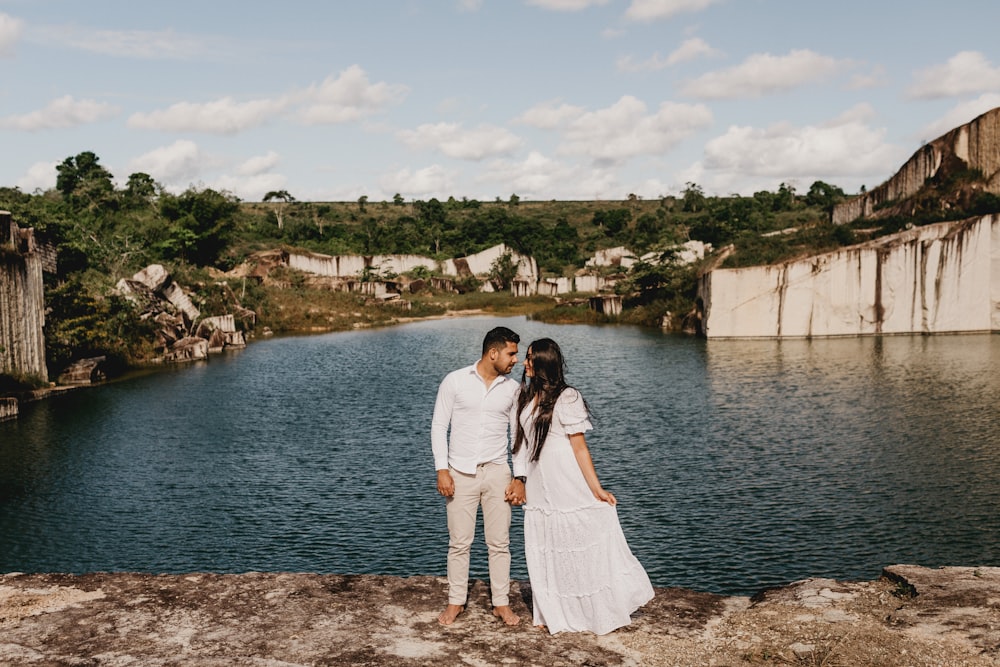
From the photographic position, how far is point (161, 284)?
42625mm

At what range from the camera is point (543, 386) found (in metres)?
6.34

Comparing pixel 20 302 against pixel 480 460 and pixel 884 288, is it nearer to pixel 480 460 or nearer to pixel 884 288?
pixel 480 460

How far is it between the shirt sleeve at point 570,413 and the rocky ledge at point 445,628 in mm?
1519

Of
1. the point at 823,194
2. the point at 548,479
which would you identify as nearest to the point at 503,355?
the point at 548,479

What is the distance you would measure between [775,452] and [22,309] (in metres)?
22.5

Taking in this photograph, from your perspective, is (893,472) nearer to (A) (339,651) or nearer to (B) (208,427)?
(A) (339,651)

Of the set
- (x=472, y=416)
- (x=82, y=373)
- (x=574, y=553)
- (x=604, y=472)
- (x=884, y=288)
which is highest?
(x=884, y=288)

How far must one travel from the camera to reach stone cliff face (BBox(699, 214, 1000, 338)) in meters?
38.7

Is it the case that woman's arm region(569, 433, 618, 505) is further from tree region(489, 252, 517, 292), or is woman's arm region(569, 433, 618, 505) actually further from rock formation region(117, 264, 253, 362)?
tree region(489, 252, 517, 292)

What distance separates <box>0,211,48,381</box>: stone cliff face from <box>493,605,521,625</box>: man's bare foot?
2408 centimetres

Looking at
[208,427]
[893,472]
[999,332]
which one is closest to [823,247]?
[999,332]

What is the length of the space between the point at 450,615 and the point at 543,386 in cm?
196

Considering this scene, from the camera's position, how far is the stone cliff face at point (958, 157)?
1556 inches

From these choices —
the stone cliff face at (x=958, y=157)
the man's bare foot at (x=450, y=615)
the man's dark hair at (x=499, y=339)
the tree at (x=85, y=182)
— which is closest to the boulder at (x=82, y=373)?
the man's bare foot at (x=450, y=615)
